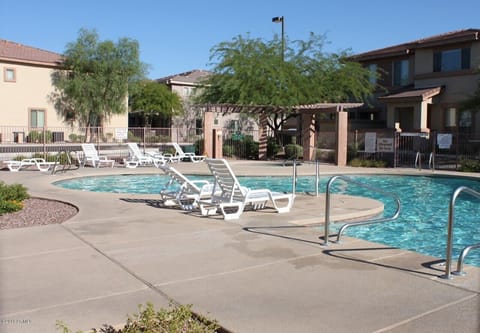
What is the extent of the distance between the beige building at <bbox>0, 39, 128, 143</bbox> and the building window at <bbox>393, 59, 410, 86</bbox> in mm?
22999

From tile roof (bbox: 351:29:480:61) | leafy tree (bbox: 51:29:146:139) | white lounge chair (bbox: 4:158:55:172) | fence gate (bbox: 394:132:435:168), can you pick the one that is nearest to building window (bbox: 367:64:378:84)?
tile roof (bbox: 351:29:480:61)

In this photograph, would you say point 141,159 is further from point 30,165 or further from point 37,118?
point 37,118

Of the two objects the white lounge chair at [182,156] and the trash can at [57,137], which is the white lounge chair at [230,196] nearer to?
the white lounge chair at [182,156]

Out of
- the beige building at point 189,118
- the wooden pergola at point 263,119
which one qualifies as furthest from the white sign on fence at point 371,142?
the beige building at point 189,118

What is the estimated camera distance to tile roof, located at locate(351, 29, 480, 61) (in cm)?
3103

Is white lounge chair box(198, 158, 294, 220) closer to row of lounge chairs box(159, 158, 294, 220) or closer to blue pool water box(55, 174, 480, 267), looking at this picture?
row of lounge chairs box(159, 158, 294, 220)

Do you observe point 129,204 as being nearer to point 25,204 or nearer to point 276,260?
point 25,204

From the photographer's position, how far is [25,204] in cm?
1218

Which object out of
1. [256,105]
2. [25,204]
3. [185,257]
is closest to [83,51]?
[256,105]

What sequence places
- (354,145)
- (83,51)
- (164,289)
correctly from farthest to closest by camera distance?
1. (83,51)
2. (354,145)
3. (164,289)

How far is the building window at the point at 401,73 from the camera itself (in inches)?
1454

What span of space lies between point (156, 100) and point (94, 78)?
1162 cm

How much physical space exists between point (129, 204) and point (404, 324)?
8.32m

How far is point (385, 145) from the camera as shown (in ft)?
86.6
